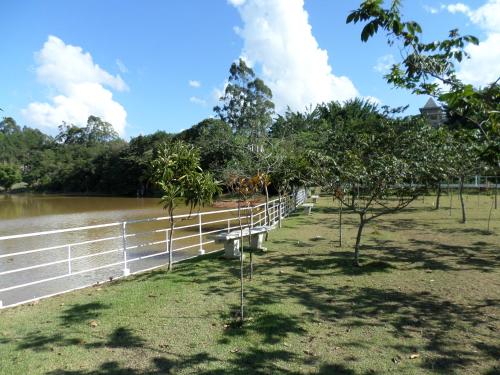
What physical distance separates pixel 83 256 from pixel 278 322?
15.4 ft

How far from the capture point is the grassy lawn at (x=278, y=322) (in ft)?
13.2

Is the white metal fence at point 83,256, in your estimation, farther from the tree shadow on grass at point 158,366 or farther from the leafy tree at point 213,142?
the leafy tree at point 213,142

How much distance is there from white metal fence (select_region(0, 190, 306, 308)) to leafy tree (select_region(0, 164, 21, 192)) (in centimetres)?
6672

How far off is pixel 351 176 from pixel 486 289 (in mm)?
3016

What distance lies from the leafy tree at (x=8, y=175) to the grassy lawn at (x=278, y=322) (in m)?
79.6

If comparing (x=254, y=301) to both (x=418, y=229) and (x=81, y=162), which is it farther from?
(x=81, y=162)

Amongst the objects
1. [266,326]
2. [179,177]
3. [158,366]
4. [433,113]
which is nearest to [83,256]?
[179,177]

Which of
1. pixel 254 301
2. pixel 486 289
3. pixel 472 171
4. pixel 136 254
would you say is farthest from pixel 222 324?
pixel 472 171

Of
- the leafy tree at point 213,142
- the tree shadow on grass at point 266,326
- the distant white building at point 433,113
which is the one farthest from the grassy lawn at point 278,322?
the leafy tree at point 213,142

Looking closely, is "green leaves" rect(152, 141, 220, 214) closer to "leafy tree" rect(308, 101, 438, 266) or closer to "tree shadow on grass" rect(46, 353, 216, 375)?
"leafy tree" rect(308, 101, 438, 266)

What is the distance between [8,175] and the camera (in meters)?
76.2

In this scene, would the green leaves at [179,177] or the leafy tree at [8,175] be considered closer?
the green leaves at [179,177]

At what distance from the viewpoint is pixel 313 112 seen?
43.0 m

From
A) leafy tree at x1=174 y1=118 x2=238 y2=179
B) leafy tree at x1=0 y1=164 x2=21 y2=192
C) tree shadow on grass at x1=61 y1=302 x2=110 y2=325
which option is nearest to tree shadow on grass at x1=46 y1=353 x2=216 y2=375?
tree shadow on grass at x1=61 y1=302 x2=110 y2=325
